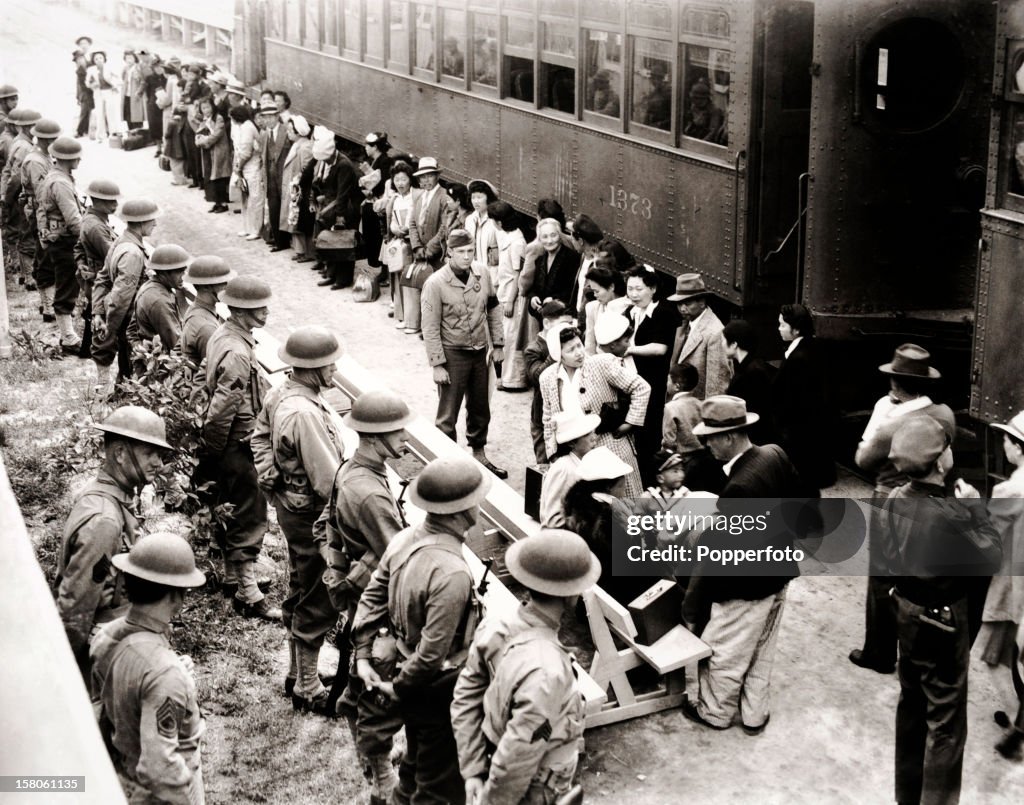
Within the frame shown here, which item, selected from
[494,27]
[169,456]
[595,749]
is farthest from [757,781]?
[494,27]

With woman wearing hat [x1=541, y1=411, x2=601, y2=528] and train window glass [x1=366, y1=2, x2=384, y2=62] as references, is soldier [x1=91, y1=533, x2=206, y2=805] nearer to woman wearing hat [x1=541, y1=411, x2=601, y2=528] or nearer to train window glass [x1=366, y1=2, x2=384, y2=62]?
woman wearing hat [x1=541, y1=411, x2=601, y2=528]

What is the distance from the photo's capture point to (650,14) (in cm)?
952

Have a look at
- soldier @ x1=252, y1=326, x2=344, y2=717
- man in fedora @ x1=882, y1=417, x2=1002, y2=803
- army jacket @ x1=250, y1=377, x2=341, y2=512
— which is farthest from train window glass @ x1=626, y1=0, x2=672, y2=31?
man in fedora @ x1=882, y1=417, x2=1002, y2=803

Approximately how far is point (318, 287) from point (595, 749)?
9114 millimetres

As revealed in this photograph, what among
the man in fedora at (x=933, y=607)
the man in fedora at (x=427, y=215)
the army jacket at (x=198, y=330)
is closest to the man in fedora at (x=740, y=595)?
the man in fedora at (x=933, y=607)

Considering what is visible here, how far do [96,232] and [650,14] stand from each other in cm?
453

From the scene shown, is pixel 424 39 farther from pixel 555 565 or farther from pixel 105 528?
pixel 555 565

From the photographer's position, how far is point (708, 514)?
5.96 m

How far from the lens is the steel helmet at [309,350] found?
590cm

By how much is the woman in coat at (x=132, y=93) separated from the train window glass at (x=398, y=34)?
7217 millimetres

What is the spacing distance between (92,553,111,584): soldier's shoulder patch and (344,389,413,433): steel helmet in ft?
3.41

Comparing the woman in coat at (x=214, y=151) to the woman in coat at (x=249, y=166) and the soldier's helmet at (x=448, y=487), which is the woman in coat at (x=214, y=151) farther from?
the soldier's helmet at (x=448, y=487)

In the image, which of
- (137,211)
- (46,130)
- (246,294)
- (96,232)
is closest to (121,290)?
(137,211)

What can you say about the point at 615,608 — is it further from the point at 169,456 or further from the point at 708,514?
the point at 169,456
